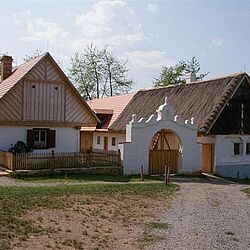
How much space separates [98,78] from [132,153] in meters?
39.3

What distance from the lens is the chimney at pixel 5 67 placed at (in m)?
28.8

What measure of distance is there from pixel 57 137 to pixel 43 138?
0.89 meters

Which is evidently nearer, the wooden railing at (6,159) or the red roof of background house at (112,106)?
the wooden railing at (6,159)

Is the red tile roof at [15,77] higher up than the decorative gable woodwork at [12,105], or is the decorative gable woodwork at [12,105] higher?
the red tile roof at [15,77]

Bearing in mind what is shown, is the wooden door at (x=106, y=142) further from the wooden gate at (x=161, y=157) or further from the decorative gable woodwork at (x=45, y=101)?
the wooden gate at (x=161, y=157)

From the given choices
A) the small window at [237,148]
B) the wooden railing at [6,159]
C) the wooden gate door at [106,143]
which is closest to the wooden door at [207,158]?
the small window at [237,148]

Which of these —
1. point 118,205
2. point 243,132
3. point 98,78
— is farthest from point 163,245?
point 98,78

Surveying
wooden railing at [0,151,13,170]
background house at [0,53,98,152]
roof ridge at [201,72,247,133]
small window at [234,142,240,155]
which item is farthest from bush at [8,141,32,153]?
small window at [234,142,240,155]

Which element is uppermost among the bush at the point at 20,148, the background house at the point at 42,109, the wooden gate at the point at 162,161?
the background house at the point at 42,109

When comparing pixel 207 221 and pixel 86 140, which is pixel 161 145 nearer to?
pixel 86 140

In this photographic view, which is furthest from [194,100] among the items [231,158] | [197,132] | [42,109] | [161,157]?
[42,109]

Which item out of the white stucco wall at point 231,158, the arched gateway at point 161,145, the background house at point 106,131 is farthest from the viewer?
the background house at point 106,131

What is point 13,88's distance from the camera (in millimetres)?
25172

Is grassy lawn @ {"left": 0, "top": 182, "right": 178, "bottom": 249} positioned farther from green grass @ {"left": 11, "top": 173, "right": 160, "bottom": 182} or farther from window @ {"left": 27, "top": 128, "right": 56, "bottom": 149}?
window @ {"left": 27, "top": 128, "right": 56, "bottom": 149}
